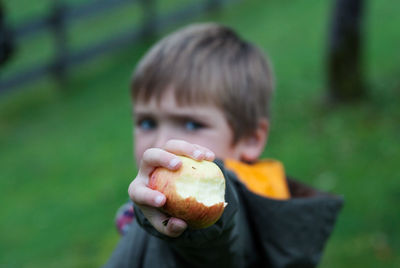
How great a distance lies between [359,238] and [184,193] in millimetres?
2916

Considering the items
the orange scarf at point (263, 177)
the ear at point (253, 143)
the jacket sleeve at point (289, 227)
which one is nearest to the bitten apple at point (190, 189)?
the jacket sleeve at point (289, 227)

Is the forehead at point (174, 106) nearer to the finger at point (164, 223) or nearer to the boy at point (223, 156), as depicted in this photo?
the boy at point (223, 156)

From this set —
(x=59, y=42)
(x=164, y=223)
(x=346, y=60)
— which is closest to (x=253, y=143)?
(x=164, y=223)

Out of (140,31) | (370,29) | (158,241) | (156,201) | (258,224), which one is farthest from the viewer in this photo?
(140,31)

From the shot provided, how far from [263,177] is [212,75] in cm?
40

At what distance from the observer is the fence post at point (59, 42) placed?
350 inches

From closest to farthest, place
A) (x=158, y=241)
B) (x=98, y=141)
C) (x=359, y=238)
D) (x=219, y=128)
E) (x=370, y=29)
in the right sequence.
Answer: (x=158, y=241)
(x=219, y=128)
(x=359, y=238)
(x=98, y=141)
(x=370, y=29)

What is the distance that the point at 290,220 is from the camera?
165 centimetres

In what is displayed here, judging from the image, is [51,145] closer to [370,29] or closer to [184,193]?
[370,29]

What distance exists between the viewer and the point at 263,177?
187 centimetres

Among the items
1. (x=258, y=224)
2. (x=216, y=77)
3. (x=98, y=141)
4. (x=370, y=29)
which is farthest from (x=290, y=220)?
(x=370, y=29)

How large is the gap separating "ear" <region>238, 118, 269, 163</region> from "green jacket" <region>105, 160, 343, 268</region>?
0.92 feet

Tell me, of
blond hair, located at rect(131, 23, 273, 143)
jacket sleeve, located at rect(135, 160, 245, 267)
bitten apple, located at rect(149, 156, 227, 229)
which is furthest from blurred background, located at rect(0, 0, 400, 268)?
bitten apple, located at rect(149, 156, 227, 229)

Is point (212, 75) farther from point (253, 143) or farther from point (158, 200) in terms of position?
point (158, 200)
